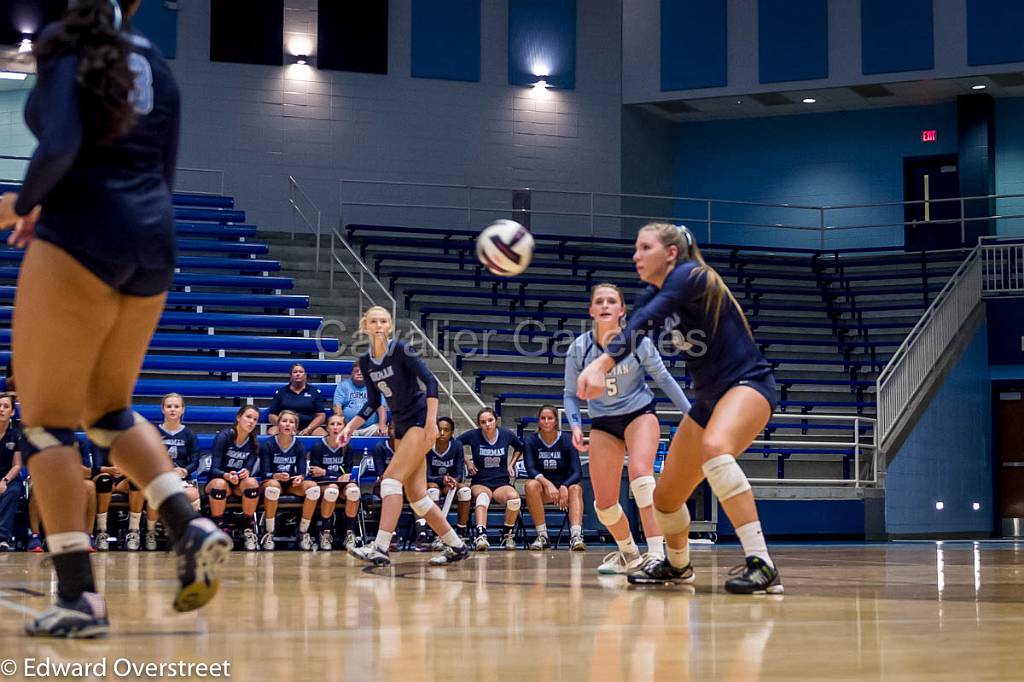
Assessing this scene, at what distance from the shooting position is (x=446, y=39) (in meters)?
22.6

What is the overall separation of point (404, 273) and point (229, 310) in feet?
9.73

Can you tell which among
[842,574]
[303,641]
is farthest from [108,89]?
[842,574]

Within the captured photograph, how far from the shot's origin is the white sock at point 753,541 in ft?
18.7

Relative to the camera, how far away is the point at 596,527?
14.1 m

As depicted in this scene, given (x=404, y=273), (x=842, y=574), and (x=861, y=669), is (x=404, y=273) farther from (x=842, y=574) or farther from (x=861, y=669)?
(x=861, y=669)

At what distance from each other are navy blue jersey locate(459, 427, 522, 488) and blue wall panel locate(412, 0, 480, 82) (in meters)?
11.0

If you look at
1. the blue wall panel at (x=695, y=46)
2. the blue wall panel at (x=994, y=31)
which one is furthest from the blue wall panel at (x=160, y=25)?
the blue wall panel at (x=994, y=31)

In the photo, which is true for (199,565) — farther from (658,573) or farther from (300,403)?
(300,403)

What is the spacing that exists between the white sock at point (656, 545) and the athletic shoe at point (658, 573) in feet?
1.04

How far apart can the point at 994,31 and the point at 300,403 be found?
14.8 m

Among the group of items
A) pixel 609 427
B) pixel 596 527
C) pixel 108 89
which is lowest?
pixel 596 527

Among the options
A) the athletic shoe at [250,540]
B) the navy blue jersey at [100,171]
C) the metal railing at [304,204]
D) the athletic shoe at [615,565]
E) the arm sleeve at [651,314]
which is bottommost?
the athletic shoe at [250,540]

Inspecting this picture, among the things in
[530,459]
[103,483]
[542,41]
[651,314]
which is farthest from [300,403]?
[542,41]

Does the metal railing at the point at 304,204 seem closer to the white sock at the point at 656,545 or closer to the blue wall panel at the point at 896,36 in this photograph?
the blue wall panel at the point at 896,36
